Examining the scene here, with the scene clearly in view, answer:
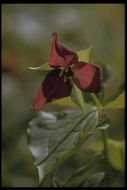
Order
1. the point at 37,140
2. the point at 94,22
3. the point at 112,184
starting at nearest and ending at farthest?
the point at 37,140 < the point at 112,184 < the point at 94,22

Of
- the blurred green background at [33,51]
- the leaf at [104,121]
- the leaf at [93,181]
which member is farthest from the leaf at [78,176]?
the blurred green background at [33,51]

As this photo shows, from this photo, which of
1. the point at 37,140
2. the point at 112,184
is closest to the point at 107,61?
the point at 112,184

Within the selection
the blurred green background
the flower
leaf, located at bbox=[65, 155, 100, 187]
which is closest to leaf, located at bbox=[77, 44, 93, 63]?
the flower

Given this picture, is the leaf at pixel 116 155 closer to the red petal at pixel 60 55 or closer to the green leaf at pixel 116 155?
the green leaf at pixel 116 155

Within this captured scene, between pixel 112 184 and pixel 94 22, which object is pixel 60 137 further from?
pixel 94 22

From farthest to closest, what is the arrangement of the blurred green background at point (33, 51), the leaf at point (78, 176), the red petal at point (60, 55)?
the blurred green background at point (33, 51)
the leaf at point (78, 176)
the red petal at point (60, 55)

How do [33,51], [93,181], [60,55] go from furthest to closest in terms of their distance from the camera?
[33,51], [93,181], [60,55]

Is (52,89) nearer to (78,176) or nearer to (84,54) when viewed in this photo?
(84,54)

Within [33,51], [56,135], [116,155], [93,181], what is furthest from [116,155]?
[33,51]
